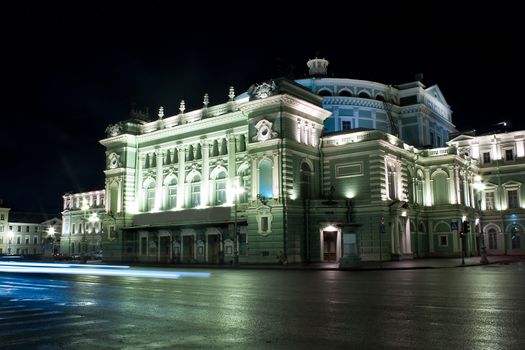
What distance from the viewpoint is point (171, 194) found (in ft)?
209

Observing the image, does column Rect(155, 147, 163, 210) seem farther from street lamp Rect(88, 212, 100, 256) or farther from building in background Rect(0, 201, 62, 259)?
building in background Rect(0, 201, 62, 259)

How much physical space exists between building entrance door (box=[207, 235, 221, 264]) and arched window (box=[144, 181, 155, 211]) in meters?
12.5

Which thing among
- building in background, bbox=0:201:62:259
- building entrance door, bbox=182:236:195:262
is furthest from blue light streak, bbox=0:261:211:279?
building in background, bbox=0:201:62:259

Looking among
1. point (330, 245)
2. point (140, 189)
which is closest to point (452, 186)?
point (330, 245)

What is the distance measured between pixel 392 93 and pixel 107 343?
6339cm

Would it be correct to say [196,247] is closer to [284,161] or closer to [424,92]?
[284,161]

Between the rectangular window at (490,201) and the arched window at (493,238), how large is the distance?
292cm

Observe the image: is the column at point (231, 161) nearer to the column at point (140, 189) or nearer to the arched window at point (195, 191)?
the arched window at point (195, 191)

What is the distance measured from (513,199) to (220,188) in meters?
38.0

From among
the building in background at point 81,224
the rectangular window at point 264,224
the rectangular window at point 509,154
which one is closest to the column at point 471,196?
the rectangular window at point 509,154

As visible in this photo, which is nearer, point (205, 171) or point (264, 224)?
point (264, 224)

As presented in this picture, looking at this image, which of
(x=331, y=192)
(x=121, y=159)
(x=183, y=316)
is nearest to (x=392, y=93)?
(x=331, y=192)

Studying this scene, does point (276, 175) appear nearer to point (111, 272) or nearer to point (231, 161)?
point (231, 161)

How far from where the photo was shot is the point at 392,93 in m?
68.8
